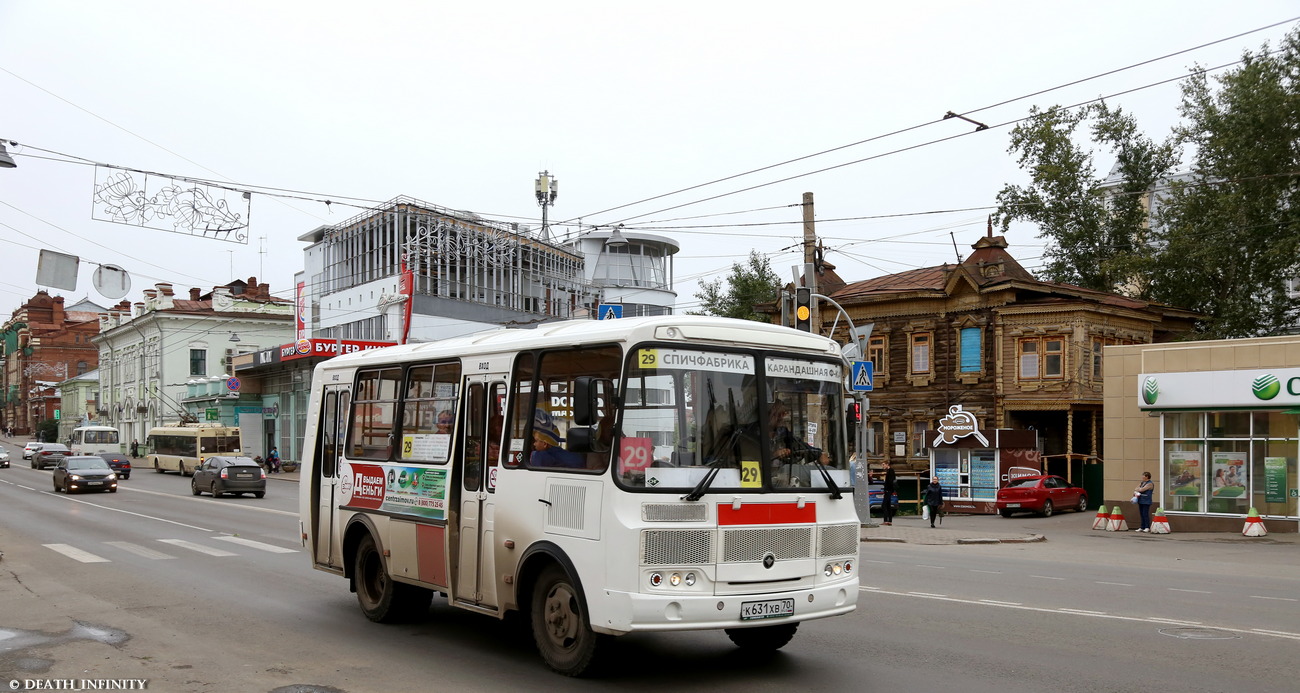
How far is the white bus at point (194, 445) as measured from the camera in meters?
56.8

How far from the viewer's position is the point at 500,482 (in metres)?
9.34

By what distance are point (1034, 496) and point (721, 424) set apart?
2903cm

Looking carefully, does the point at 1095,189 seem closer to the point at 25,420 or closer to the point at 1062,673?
the point at 1062,673

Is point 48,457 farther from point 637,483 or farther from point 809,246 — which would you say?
point 637,483

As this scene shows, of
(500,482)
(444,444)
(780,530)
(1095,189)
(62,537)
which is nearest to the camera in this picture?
(780,530)

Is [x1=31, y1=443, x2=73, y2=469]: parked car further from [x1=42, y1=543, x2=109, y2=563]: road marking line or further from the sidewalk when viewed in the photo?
the sidewalk

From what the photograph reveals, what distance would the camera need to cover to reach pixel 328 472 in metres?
12.4

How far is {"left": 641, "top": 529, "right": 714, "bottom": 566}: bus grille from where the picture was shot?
26.0 ft

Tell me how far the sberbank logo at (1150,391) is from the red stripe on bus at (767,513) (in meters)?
22.6

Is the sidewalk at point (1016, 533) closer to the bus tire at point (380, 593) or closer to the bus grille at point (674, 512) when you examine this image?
the bus tire at point (380, 593)

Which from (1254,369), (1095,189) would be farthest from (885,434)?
(1254,369)

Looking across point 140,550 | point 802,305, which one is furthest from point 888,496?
point 140,550

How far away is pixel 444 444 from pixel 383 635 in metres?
2.07

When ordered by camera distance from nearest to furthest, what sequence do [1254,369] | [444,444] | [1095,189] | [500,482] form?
[500,482] < [444,444] < [1254,369] < [1095,189]
